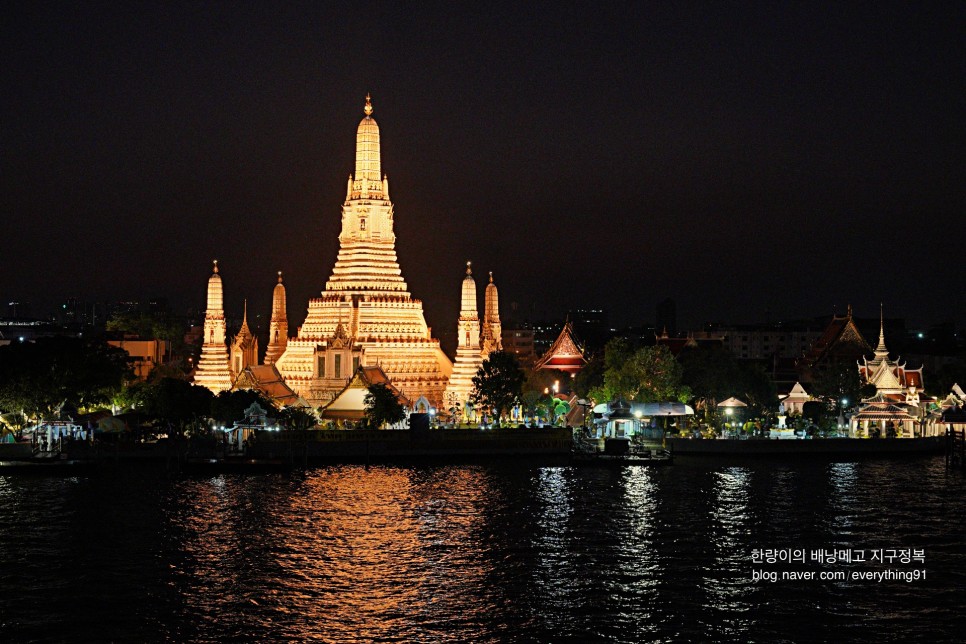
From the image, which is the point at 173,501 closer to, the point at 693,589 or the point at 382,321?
the point at 693,589

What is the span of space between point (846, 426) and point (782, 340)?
89.2m

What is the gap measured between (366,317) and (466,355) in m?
6.36

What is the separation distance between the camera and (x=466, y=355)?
81250mm

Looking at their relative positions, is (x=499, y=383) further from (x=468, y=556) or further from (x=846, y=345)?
(x=846, y=345)

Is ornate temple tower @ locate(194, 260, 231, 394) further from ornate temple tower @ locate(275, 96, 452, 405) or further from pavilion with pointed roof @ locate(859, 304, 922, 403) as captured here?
pavilion with pointed roof @ locate(859, 304, 922, 403)

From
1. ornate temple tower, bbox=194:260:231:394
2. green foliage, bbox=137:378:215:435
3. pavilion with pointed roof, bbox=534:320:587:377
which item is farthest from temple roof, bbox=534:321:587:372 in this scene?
green foliage, bbox=137:378:215:435

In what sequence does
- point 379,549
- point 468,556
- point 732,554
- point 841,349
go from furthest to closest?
point 841,349
point 379,549
point 732,554
point 468,556

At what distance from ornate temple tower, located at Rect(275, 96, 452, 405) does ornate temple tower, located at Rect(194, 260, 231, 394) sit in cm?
364

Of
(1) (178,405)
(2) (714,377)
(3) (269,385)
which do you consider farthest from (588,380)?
(1) (178,405)

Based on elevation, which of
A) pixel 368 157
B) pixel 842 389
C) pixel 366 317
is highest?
pixel 368 157

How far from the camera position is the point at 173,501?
172 ft

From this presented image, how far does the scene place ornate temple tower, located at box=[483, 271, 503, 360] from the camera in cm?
8476

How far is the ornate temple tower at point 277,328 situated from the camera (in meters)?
89.1

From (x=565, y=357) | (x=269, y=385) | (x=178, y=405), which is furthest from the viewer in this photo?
(x=565, y=357)
